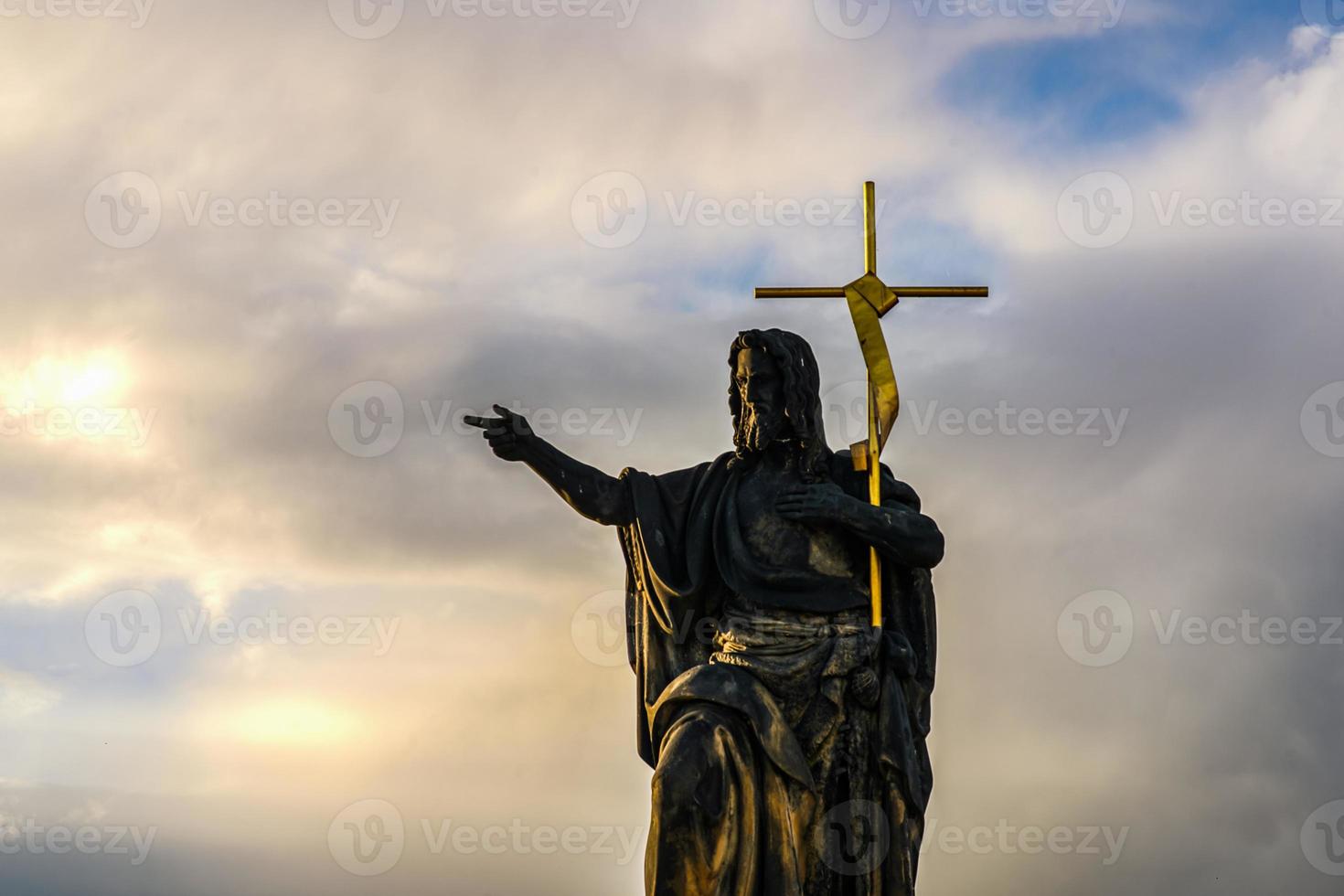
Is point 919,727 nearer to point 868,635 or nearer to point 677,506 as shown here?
point 868,635

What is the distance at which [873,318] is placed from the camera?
14758mm

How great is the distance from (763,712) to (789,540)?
1309mm

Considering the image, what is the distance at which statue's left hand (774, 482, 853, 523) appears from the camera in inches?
568

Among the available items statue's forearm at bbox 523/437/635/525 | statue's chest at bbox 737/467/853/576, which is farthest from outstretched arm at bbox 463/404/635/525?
statue's chest at bbox 737/467/853/576

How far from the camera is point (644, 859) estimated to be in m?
13.5

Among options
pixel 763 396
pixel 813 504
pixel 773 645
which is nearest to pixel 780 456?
pixel 763 396

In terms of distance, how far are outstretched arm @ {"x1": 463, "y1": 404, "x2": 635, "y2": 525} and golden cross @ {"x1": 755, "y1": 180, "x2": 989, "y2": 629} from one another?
5.36ft

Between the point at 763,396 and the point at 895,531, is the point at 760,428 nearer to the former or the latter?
the point at 763,396

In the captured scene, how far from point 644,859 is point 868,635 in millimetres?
2078

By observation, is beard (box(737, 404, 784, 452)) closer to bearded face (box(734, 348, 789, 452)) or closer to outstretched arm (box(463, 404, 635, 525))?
bearded face (box(734, 348, 789, 452))

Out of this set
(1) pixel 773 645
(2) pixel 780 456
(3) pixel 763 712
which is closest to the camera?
(3) pixel 763 712

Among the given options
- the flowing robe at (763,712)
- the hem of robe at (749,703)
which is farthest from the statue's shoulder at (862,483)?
the hem of robe at (749,703)

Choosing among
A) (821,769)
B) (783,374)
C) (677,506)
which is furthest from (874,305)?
(821,769)

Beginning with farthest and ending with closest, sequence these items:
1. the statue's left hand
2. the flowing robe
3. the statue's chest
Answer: the statue's chest, the statue's left hand, the flowing robe
